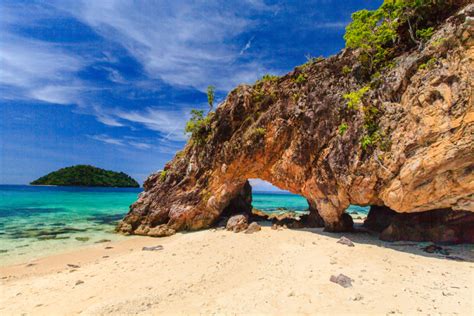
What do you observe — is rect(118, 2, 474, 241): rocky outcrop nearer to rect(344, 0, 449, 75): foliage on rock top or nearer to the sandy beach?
rect(344, 0, 449, 75): foliage on rock top

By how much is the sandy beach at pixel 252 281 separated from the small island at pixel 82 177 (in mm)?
115509

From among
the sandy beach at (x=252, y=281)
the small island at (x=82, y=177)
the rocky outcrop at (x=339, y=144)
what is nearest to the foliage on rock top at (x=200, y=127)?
the rocky outcrop at (x=339, y=144)

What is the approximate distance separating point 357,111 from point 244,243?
938cm

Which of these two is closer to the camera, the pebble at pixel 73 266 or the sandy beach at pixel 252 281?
the sandy beach at pixel 252 281

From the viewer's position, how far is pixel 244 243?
1315 cm

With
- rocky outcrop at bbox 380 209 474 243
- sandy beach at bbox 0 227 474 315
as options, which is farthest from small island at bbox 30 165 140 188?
rocky outcrop at bbox 380 209 474 243

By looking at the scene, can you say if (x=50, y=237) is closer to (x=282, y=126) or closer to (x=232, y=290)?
(x=232, y=290)

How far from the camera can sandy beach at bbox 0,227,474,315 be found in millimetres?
6387

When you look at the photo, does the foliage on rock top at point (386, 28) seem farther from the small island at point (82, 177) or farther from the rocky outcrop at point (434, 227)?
the small island at point (82, 177)

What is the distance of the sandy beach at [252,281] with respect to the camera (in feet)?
21.0

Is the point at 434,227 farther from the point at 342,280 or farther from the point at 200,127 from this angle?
the point at 200,127

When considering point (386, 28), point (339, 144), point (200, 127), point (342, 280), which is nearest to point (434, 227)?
point (339, 144)

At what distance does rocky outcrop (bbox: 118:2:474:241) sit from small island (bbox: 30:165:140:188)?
4306 inches

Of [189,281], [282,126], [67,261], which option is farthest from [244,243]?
[67,261]
